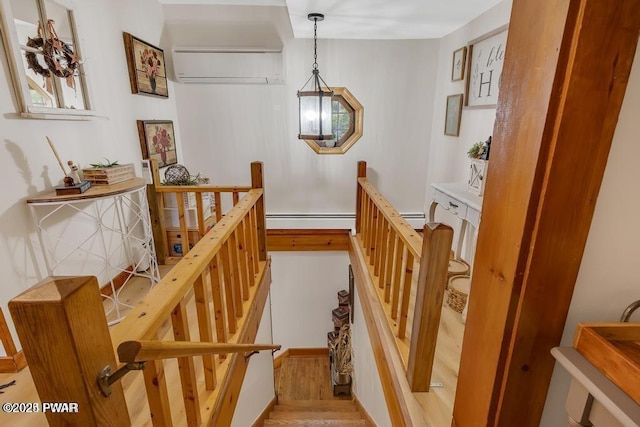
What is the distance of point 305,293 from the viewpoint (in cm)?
410

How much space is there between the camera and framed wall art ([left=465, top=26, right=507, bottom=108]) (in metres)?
2.36

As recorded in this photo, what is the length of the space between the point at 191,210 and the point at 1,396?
1.81m

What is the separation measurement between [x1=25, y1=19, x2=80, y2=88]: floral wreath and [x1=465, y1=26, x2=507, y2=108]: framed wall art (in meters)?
2.88

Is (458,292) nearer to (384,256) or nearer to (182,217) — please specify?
(384,256)

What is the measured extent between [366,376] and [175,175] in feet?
8.69

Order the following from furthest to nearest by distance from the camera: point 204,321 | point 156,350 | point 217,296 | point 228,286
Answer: point 228,286 < point 217,296 < point 204,321 < point 156,350

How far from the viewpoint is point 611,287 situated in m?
0.56

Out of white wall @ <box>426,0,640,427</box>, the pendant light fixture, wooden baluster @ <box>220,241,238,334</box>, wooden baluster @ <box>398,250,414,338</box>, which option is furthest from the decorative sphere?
white wall @ <box>426,0,640,427</box>

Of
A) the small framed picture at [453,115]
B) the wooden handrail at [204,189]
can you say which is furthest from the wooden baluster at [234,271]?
the small framed picture at [453,115]

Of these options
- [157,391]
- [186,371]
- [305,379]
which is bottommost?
[305,379]

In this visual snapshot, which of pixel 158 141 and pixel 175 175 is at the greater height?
pixel 158 141

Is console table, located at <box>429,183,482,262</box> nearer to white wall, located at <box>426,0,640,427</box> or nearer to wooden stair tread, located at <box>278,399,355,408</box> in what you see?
white wall, located at <box>426,0,640,427</box>

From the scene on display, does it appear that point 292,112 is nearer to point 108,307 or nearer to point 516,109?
point 108,307

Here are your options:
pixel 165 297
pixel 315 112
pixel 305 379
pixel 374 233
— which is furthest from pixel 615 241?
pixel 305 379
